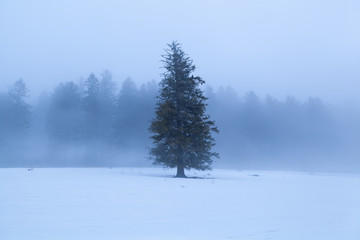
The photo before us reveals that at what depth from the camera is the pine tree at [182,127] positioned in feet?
66.5

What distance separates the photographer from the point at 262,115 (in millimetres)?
49688

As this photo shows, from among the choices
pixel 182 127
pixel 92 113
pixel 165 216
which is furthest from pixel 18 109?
pixel 165 216

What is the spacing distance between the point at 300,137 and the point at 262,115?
7.20 metres

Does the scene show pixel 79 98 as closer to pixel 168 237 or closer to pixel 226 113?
pixel 226 113

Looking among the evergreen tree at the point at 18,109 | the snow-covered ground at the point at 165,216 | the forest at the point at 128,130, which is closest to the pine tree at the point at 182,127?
the snow-covered ground at the point at 165,216

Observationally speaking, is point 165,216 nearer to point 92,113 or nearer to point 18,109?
point 92,113

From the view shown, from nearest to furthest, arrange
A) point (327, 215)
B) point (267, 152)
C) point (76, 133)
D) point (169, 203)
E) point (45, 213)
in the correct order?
point (45, 213)
point (327, 215)
point (169, 203)
point (76, 133)
point (267, 152)

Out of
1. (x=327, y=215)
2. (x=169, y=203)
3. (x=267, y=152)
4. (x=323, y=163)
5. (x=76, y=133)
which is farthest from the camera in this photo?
(x=267, y=152)

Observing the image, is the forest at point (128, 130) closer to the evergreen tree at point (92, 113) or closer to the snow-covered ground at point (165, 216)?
the evergreen tree at point (92, 113)

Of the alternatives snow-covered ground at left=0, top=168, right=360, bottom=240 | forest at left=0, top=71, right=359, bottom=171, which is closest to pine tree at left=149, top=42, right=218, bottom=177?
snow-covered ground at left=0, top=168, right=360, bottom=240

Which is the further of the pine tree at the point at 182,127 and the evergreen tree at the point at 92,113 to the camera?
the evergreen tree at the point at 92,113

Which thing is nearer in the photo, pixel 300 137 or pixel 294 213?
pixel 294 213

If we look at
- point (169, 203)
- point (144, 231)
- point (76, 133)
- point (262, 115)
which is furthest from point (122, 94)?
point (144, 231)

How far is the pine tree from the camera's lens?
798 inches
